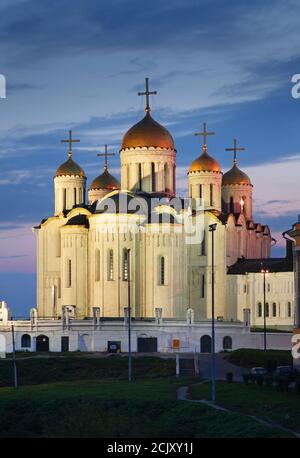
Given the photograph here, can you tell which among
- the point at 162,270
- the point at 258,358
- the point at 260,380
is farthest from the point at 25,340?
the point at 260,380

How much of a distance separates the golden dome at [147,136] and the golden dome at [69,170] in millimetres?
7914

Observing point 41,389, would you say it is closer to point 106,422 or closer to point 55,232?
point 106,422

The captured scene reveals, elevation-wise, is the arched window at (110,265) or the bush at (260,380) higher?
the arched window at (110,265)

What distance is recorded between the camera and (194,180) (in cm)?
10550

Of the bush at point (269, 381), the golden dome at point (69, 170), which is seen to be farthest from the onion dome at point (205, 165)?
the bush at point (269, 381)

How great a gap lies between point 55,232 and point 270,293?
63.6 feet

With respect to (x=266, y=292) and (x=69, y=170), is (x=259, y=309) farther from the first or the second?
(x=69, y=170)

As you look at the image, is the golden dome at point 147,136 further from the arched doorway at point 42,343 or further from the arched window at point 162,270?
the arched doorway at point 42,343

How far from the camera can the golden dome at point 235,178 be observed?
111 meters

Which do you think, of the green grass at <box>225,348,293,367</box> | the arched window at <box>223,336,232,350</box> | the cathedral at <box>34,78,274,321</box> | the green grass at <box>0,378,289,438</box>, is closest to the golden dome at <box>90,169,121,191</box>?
the cathedral at <box>34,78,274,321</box>

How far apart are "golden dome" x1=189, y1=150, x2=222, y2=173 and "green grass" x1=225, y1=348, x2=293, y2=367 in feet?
95.9

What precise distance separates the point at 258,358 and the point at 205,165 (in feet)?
112

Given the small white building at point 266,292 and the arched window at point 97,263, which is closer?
the small white building at point 266,292
